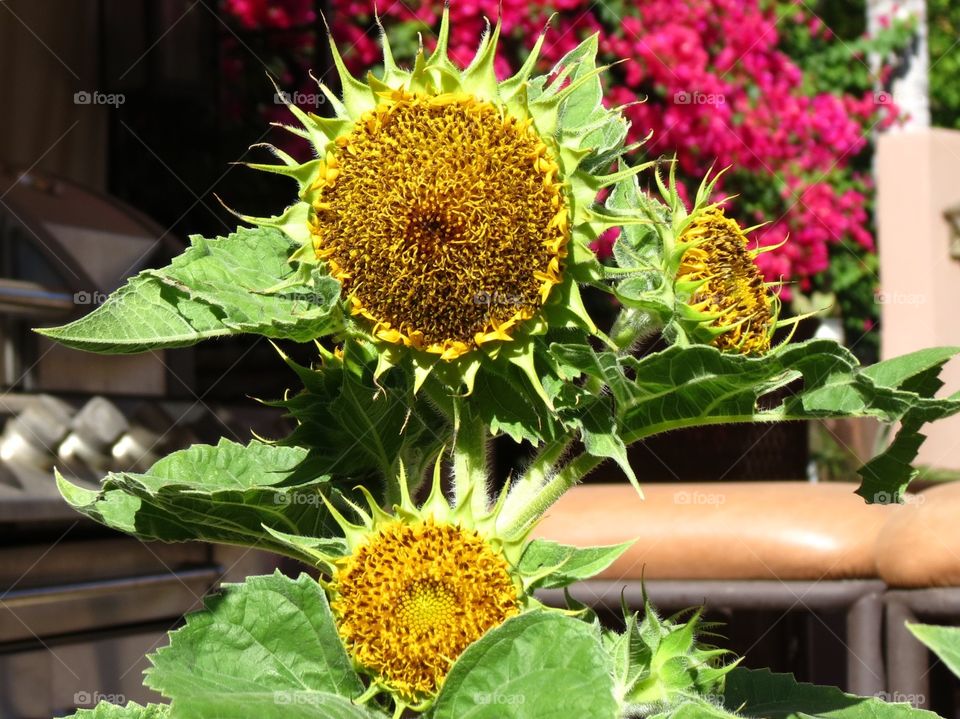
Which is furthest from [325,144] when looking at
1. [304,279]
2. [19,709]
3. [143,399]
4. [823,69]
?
[823,69]

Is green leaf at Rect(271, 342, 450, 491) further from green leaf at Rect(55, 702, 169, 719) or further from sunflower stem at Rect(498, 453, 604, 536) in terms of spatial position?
green leaf at Rect(55, 702, 169, 719)

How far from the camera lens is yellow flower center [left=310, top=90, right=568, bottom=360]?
22.3 inches

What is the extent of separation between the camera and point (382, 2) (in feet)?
13.8

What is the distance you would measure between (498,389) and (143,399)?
192 cm

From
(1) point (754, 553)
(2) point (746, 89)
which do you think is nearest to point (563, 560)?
(1) point (754, 553)

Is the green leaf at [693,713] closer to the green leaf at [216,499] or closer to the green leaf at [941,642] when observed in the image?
the green leaf at [941,642]

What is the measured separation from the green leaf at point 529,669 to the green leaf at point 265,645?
6cm

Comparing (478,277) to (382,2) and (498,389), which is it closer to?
(498,389)

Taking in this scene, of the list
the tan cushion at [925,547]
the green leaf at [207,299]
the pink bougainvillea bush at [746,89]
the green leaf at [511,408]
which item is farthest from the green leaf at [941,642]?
the pink bougainvillea bush at [746,89]

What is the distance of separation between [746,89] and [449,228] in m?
5.07

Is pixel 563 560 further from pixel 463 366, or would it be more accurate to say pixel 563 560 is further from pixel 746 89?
pixel 746 89

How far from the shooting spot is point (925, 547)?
5.40 ft

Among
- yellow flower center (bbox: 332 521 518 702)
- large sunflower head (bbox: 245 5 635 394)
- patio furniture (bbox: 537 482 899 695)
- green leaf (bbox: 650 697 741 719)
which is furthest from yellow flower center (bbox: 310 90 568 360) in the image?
patio furniture (bbox: 537 482 899 695)

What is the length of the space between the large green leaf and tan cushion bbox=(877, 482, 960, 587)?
3.35 feet
